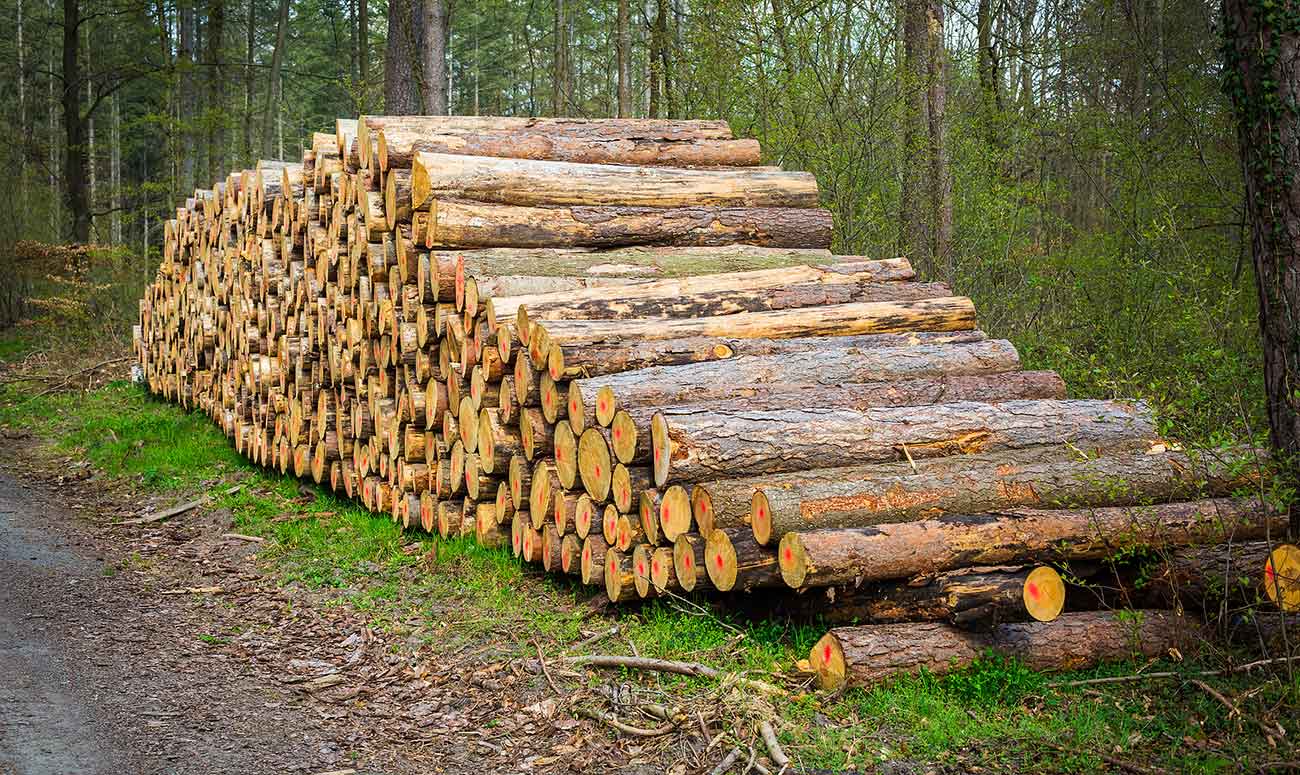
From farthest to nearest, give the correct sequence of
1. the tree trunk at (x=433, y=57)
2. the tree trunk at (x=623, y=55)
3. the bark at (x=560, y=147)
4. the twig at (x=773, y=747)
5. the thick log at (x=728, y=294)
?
1. the tree trunk at (x=623, y=55)
2. the tree trunk at (x=433, y=57)
3. the bark at (x=560, y=147)
4. the thick log at (x=728, y=294)
5. the twig at (x=773, y=747)

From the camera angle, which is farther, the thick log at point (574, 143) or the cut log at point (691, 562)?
the thick log at point (574, 143)

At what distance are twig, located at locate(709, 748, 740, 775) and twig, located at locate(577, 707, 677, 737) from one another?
0.36 m

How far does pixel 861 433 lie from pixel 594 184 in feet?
12.6

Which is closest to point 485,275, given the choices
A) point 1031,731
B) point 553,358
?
point 553,358

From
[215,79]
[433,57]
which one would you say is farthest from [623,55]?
[215,79]

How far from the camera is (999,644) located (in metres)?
5.28

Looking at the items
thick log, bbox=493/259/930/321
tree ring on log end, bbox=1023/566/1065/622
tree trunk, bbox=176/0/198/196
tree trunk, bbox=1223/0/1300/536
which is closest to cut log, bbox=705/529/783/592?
tree ring on log end, bbox=1023/566/1065/622

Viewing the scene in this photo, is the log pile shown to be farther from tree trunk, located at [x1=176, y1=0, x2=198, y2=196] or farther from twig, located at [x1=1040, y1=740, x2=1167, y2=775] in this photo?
tree trunk, located at [x1=176, y1=0, x2=198, y2=196]

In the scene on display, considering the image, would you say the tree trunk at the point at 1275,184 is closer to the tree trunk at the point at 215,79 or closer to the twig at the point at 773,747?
the twig at the point at 773,747

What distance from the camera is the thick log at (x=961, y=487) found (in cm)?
541

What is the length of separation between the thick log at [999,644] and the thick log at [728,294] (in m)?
2.88

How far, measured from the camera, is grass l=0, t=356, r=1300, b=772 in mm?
4559

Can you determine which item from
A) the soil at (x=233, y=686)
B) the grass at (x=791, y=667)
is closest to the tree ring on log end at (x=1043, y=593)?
the grass at (x=791, y=667)

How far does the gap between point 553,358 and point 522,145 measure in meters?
3.39
